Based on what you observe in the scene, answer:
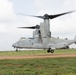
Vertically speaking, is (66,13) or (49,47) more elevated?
(66,13)

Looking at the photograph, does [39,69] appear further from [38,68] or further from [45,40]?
[45,40]

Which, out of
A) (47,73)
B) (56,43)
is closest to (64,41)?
(56,43)

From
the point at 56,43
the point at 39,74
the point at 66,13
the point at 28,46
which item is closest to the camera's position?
the point at 39,74

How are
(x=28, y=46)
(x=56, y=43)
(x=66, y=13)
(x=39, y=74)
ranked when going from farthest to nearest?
(x=28, y=46) < (x=56, y=43) < (x=66, y=13) < (x=39, y=74)

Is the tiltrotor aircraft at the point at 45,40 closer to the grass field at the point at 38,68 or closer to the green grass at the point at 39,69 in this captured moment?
the grass field at the point at 38,68

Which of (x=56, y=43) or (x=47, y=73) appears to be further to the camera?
(x=56, y=43)

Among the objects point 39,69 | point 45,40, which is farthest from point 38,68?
point 45,40

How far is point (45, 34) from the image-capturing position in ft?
200

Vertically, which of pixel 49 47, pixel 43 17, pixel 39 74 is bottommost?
pixel 39 74

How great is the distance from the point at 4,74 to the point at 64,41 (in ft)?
142

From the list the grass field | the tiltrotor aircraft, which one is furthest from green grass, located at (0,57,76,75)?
the tiltrotor aircraft

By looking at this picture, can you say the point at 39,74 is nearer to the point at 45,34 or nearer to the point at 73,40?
the point at 45,34

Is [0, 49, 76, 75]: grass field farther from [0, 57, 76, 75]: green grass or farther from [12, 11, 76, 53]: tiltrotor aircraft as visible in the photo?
[12, 11, 76, 53]: tiltrotor aircraft

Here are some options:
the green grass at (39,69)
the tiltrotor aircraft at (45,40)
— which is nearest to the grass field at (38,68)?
the green grass at (39,69)
